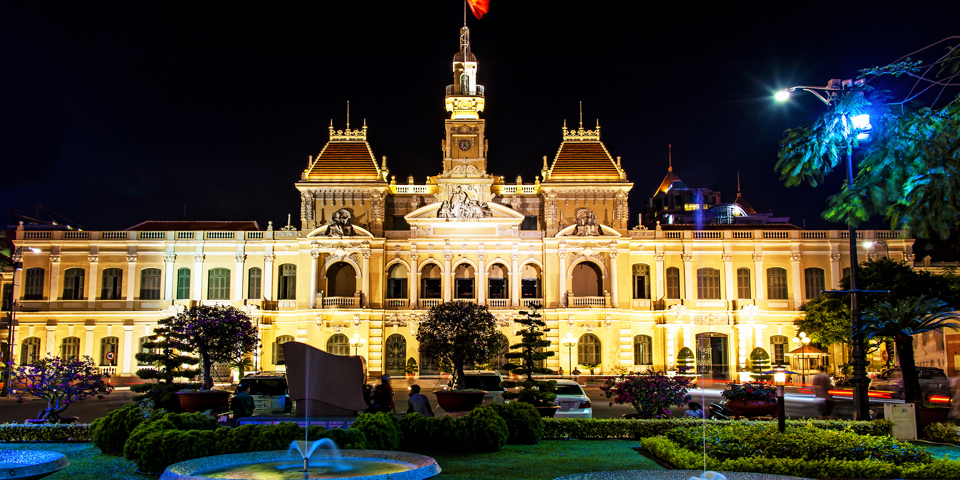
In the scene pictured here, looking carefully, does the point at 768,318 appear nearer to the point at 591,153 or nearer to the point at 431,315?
the point at 591,153

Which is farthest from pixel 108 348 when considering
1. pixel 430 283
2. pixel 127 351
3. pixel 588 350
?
pixel 588 350

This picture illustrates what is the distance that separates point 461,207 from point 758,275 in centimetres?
1885

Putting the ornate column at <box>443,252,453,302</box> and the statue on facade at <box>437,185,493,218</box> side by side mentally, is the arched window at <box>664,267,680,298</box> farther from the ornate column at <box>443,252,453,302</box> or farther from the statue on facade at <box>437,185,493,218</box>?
the ornate column at <box>443,252,453,302</box>

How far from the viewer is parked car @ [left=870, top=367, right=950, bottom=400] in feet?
95.8

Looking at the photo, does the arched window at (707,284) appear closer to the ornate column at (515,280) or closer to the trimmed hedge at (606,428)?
the ornate column at (515,280)

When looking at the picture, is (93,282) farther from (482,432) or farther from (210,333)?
(482,432)

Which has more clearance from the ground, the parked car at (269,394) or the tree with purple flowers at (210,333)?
the tree with purple flowers at (210,333)

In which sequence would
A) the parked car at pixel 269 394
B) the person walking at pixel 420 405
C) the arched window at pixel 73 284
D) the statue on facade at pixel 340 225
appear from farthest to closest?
the arched window at pixel 73 284, the statue on facade at pixel 340 225, the parked car at pixel 269 394, the person walking at pixel 420 405

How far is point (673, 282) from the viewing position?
4866 centimetres

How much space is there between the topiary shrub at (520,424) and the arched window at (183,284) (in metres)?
37.3

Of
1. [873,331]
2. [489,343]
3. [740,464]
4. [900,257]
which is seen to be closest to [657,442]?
[740,464]

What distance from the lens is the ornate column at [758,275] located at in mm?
47938

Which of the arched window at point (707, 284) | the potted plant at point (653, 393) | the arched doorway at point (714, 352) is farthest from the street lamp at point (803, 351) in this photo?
the potted plant at point (653, 393)

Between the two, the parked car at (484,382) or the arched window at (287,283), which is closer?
the parked car at (484,382)
